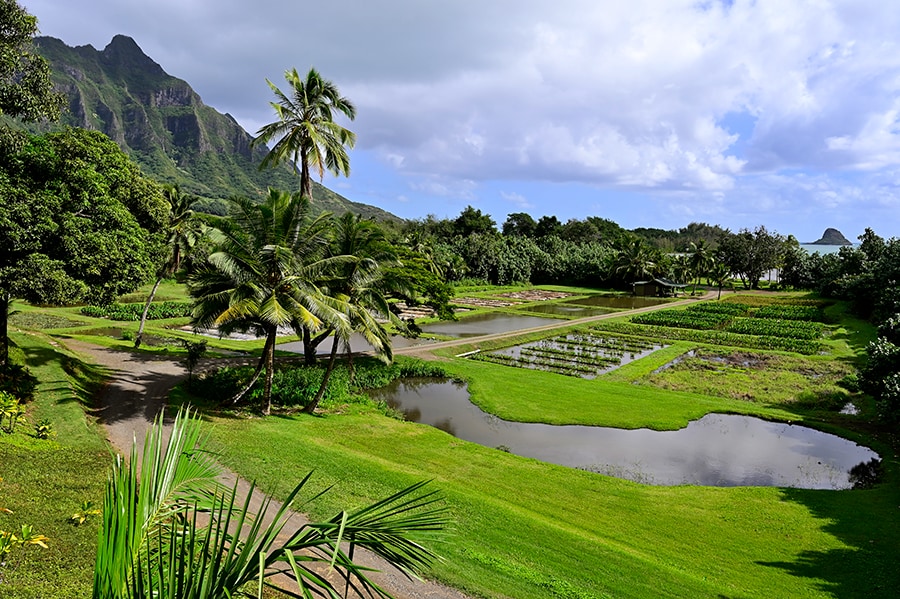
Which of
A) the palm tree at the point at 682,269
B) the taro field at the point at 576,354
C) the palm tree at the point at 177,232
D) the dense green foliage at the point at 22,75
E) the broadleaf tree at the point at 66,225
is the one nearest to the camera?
the dense green foliage at the point at 22,75

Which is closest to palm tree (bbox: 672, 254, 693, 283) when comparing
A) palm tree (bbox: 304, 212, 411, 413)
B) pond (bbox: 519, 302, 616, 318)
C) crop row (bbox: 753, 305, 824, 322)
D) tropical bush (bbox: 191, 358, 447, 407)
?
crop row (bbox: 753, 305, 824, 322)

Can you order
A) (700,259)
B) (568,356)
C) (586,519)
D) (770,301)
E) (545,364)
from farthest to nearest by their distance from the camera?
1. (700,259)
2. (770,301)
3. (568,356)
4. (545,364)
5. (586,519)

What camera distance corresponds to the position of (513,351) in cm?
3875

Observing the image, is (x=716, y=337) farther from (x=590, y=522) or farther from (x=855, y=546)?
(x=590, y=522)

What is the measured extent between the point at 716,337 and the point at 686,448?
27.8 meters

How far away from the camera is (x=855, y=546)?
13.2m

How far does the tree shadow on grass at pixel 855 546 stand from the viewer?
1135 centimetres

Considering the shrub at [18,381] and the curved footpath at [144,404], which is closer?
the curved footpath at [144,404]

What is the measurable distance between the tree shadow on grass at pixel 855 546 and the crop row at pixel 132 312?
136ft

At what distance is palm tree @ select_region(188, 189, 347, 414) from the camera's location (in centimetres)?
1738

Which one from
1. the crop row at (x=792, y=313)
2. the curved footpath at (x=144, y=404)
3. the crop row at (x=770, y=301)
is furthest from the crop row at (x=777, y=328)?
the curved footpath at (x=144, y=404)

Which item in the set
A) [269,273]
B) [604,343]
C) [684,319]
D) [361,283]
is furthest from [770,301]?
[269,273]

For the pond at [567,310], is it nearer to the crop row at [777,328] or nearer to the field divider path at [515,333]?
the field divider path at [515,333]

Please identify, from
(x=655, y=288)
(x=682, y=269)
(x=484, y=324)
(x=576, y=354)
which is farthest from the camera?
(x=682, y=269)
